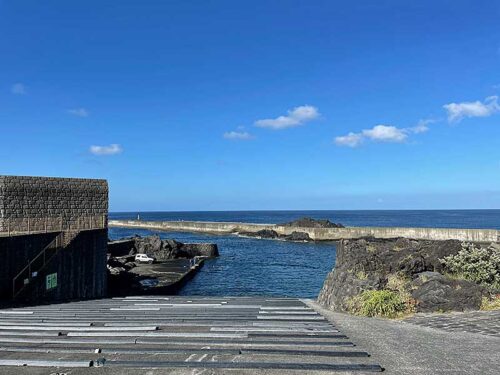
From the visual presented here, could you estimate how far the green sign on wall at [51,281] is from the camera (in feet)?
54.2

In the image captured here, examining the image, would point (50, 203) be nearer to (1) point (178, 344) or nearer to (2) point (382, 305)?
(1) point (178, 344)

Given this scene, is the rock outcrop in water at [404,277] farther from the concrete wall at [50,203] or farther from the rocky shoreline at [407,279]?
the concrete wall at [50,203]

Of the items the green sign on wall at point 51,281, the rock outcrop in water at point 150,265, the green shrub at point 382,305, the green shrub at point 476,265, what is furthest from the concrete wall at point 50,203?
the green shrub at point 476,265

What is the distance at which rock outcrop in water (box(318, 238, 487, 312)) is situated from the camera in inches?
433

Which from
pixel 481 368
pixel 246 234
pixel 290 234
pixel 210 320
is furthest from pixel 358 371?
pixel 246 234

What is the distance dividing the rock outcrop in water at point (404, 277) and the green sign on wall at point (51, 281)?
35.0 feet

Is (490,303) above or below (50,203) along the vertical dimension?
below

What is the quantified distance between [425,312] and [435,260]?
3.78 meters

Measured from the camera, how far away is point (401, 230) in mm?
79688

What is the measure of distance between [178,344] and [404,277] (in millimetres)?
8993

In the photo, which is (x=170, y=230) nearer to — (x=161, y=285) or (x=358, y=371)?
(x=161, y=285)

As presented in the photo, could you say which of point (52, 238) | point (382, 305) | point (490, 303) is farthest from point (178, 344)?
point (52, 238)

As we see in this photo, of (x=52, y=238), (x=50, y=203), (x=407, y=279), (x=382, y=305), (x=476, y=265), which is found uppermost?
(x=50, y=203)

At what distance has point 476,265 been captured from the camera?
12.8 m
